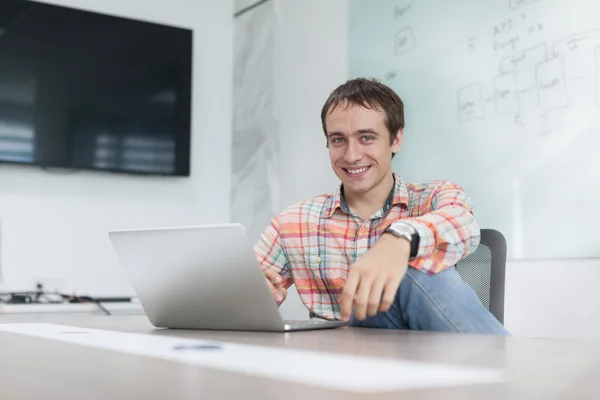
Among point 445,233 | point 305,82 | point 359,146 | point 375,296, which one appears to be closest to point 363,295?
point 375,296

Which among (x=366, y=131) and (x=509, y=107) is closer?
(x=366, y=131)

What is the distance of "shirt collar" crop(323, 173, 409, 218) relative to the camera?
1.68m

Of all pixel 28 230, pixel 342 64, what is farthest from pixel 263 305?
pixel 28 230

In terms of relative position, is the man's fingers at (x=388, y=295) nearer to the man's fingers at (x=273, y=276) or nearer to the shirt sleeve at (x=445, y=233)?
the shirt sleeve at (x=445, y=233)

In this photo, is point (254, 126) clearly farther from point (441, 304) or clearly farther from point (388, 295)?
point (388, 295)

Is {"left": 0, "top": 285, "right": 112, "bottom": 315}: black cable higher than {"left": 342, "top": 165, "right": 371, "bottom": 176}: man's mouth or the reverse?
the reverse

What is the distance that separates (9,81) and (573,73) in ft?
7.59

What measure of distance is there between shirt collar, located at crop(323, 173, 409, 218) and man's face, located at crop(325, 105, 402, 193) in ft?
0.11

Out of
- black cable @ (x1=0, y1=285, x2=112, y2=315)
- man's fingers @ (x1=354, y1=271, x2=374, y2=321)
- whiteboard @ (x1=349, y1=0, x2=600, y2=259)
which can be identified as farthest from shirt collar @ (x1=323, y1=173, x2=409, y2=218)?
black cable @ (x1=0, y1=285, x2=112, y2=315)

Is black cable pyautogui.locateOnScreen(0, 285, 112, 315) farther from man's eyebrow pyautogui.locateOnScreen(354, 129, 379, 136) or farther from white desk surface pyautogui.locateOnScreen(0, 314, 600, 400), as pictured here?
white desk surface pyautogui.locateOnScreen(0, 314, 600, 400)

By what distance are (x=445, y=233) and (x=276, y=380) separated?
842 millimetres

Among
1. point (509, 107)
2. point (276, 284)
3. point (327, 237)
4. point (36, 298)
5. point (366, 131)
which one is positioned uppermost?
point (509, 107)

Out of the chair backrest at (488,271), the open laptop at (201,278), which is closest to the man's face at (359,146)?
the chair backrest at (488,271)

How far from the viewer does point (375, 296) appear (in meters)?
0.95
